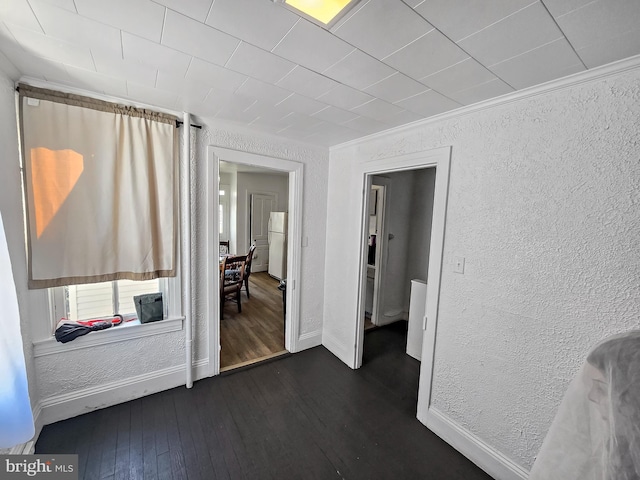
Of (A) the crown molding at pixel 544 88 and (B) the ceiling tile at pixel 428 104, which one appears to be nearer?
(A) the crown molding at pixel 544 88

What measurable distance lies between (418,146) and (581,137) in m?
0.91

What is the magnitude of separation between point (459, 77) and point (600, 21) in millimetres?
491

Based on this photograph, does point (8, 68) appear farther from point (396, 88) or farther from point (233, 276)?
point (233, 276)

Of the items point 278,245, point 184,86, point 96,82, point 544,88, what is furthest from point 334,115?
point 278,245

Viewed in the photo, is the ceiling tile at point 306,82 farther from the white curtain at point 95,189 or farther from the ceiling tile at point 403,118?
the white curtain at point 95,189

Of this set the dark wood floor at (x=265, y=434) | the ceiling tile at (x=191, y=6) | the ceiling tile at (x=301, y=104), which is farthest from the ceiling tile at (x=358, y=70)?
the dark wood floor at (x=265, y=434)

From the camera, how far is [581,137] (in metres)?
1.24

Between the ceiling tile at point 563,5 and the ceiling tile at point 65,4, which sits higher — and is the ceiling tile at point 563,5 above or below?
below

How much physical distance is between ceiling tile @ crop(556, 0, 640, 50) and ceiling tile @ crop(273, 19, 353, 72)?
786mm

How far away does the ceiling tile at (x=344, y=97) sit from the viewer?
4.95ft

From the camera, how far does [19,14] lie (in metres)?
0.99

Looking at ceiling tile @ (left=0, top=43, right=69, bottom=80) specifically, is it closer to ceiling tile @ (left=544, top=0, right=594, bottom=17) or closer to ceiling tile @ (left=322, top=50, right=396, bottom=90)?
ceiling tile @ (left=322, top=50, right=396, bottom=90)

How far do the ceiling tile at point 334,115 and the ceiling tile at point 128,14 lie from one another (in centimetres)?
104

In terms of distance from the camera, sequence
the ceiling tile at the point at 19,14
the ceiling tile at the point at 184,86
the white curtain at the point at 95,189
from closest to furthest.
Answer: the ceiling tile at the point at 19,14 → the ceiling tile at the point at 184,86 → the white curtain at the point at 95,189
